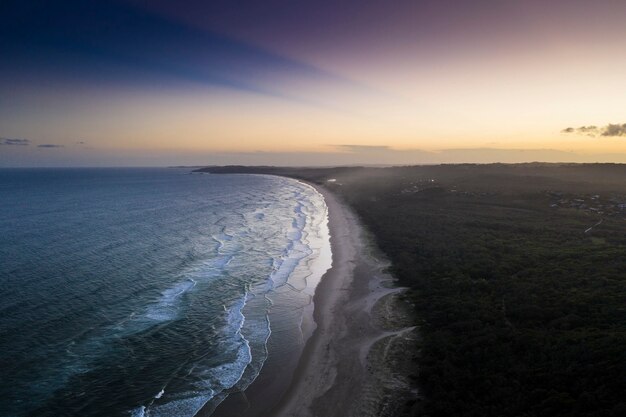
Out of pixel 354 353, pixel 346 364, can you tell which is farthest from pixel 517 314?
pixel 346 364

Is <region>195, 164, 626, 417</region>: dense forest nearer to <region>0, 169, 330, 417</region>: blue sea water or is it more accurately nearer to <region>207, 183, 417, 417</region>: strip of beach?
<region>207, 183, 417, 417</region>: strip of beach

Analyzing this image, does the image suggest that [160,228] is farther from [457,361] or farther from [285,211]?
[457,361]

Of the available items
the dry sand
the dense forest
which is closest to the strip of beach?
the dry sand

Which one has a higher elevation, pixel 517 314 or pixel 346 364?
pixel 517 314

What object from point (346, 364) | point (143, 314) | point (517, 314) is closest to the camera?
point (346, 364)

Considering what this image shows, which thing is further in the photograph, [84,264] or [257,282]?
[84,264]

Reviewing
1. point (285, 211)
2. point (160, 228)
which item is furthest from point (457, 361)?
point (285, 211)

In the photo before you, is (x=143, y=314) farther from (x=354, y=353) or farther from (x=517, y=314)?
(x=517, y=314)

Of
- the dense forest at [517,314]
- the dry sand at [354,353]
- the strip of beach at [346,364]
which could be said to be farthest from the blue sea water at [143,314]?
the dense forest at [517,314]
